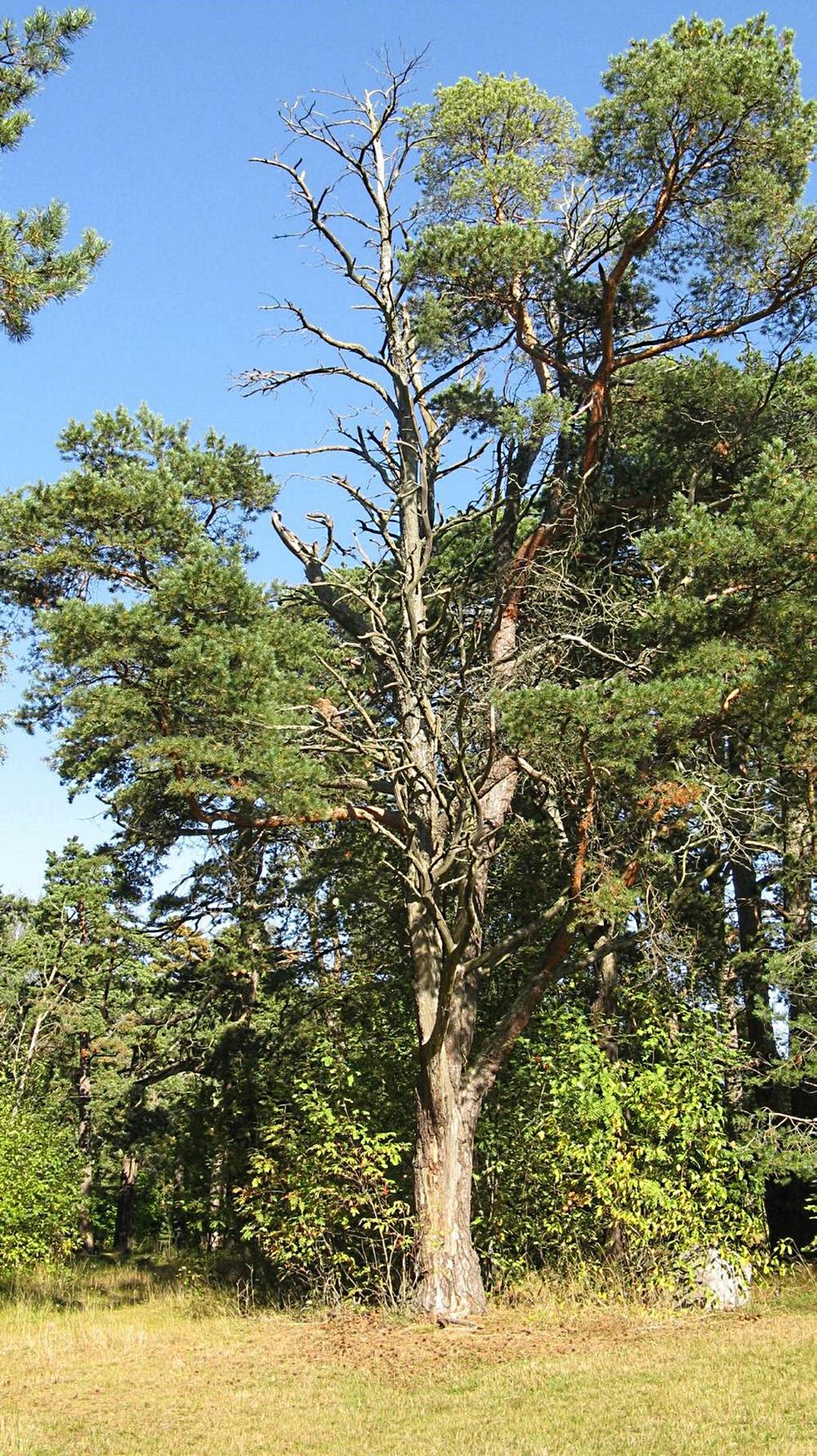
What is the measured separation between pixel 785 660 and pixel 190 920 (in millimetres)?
8323

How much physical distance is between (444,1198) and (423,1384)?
2.62 metres

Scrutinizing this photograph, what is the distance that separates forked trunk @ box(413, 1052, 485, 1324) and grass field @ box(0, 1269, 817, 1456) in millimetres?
361

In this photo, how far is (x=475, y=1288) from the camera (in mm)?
10516

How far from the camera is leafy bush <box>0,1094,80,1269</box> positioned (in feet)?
44.3

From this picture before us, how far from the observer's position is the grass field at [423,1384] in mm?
6582

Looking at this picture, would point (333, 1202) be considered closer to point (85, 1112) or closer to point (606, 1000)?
point (606, 1000)

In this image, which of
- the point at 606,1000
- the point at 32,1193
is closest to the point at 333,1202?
the point at 606,1000

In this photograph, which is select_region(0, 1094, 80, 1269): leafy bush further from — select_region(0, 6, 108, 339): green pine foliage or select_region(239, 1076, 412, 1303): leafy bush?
select_region(0, 6, 108, 339): green pine foliage

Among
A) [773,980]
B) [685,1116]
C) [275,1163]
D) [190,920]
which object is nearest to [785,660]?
[773,980]

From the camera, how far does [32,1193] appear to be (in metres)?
13.8

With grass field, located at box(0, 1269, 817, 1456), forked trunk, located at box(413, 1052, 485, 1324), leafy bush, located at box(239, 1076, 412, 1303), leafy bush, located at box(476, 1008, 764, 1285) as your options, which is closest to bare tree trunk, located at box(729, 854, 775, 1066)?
leafy bush, located at box(476, 1008, 764, 1285)

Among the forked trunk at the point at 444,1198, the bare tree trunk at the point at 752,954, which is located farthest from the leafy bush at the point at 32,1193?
the bare tree trunk at the point at 752,954

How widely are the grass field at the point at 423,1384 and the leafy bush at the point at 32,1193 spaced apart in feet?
5.76

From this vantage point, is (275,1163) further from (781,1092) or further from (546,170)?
(546,170)
